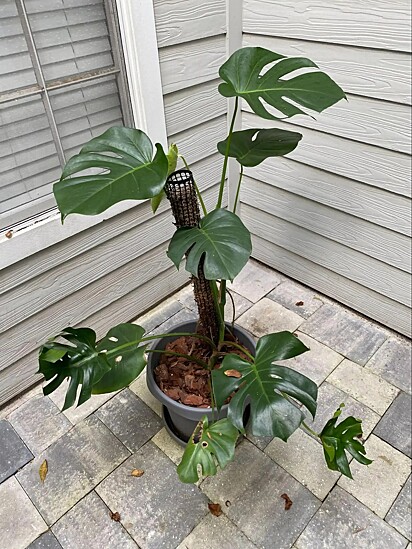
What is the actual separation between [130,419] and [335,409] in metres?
0.69

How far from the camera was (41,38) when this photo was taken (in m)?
1.16

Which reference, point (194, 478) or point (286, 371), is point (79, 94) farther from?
point (194, 478)

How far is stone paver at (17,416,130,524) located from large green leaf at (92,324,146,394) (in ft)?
1.20

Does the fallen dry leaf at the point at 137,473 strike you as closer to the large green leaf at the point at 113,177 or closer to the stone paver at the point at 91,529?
the stone paver at the point at 91,529

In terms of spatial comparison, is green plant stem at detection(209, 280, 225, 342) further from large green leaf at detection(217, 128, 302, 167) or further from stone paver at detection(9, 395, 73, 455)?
stone paver at detection(9, 395, 73, 455)

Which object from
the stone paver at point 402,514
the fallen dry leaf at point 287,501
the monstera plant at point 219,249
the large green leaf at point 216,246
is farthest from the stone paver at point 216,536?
the large green leaf at point 216,246

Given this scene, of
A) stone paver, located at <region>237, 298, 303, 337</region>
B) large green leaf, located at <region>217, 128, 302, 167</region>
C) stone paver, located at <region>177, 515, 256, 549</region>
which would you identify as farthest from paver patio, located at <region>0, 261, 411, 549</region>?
large green leaf, located at <region>217, 128, 302, 167</region>

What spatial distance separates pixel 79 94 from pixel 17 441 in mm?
1127

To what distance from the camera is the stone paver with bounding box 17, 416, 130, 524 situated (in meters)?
1.24

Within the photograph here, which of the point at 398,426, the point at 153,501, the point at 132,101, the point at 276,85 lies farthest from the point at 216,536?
the point at 132,101

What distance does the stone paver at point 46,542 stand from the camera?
1149 millimetres

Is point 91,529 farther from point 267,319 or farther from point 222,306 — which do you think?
point 267,319

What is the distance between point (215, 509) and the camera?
3.92 feet

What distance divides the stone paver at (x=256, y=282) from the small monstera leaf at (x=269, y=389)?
33.3 inches
